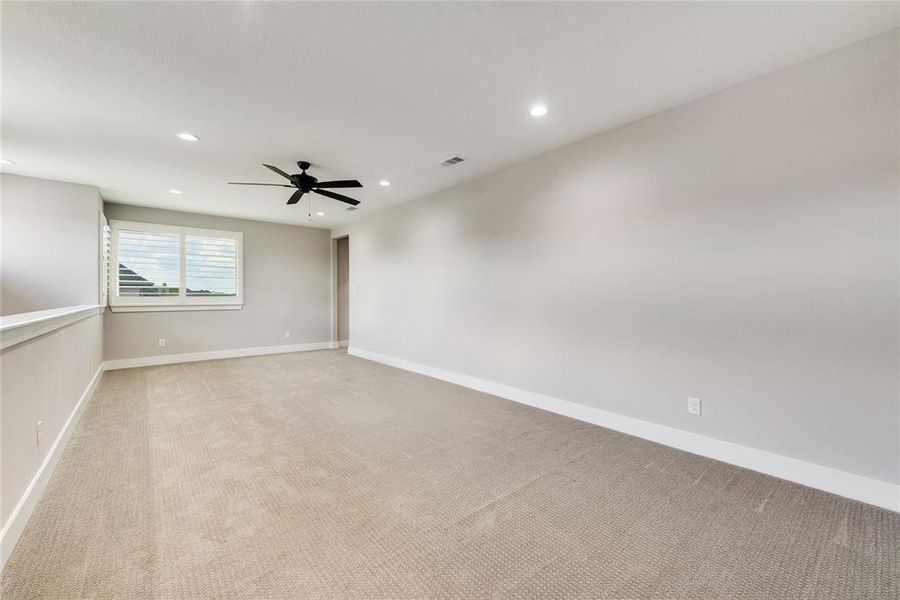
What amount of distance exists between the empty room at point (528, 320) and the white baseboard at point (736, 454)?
2 centimetres

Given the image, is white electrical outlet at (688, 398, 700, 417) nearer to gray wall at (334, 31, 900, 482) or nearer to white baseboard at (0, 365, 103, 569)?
gray wall at (334, 31, 900, 482)

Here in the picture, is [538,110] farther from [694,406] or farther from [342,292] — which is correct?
[342,292]

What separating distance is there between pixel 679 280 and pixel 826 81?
1.37 metres

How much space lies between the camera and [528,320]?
374 centimetres

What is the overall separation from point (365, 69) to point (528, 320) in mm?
2636

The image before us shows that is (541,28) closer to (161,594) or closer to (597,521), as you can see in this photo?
(597,521)

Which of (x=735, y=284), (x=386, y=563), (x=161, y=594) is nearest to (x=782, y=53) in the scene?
(x=735, y=284)

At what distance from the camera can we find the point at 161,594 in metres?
1.36

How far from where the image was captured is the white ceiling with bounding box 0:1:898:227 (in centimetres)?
178

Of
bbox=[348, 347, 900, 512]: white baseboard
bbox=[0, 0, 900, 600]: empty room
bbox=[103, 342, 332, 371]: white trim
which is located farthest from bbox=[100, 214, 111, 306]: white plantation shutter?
bbox=[348, 347, 900, 512]: white baseboard

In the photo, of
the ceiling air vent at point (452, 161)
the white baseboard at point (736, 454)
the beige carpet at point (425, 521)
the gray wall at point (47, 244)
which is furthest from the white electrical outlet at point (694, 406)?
the gray wall at point (47, 244)

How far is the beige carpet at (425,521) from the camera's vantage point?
1.42 metres

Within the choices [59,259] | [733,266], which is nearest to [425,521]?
[733,266]

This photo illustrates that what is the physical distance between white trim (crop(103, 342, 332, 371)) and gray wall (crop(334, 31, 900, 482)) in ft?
15.7
